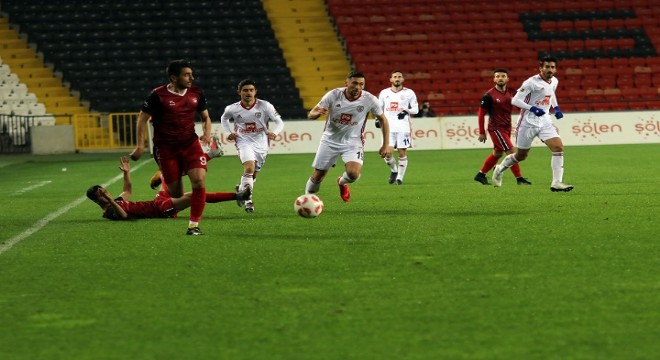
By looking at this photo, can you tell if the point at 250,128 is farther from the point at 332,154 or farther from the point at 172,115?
the point at 172,115

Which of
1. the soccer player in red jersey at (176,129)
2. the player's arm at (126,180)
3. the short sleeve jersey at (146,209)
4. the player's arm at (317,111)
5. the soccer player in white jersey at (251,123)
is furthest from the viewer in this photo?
the soccer player in white jersey at (251,123)

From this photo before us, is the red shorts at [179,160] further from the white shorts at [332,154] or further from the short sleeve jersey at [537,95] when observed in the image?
the short sleeve jersey at [537,95]

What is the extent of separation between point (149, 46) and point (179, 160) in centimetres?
2752

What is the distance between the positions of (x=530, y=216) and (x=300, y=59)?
27.6 m

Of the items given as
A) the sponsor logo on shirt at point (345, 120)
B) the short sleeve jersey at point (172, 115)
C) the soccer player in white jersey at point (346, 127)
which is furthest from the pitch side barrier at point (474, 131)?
the short sleeve jersey at point (172, 115)

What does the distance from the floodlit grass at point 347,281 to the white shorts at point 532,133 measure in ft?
6.13

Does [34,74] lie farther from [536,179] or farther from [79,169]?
[536,179]

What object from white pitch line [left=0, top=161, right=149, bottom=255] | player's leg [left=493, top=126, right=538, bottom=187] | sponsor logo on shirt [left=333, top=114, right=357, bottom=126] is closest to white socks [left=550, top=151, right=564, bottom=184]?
player's leg [left=493, top=126, right=538, bottom=187]

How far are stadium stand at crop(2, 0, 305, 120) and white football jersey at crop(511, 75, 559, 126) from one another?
769 inches

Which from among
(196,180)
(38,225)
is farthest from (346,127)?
(38,225)

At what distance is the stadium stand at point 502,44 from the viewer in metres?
37.4

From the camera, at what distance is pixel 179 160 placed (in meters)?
11.3

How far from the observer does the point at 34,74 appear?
37.6 metres

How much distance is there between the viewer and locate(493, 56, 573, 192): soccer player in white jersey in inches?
626
